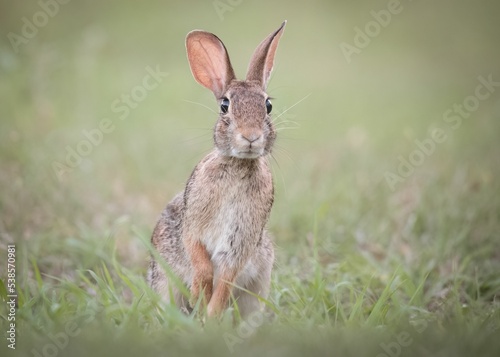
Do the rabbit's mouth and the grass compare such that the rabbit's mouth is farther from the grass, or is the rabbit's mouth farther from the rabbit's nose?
the grass

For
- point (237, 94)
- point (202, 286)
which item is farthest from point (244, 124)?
point (202, 286)

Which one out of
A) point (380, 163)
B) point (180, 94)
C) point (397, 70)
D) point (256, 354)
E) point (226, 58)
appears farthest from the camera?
point (397, 70)

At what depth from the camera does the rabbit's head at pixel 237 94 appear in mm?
4219

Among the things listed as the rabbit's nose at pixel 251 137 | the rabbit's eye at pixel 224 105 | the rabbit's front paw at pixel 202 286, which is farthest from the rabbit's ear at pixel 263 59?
the rabbit's front paw at pixel 202 286

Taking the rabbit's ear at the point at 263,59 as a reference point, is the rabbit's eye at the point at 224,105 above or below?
below

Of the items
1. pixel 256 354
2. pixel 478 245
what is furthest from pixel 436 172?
pixel 256 354

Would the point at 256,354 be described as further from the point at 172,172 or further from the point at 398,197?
the point at 172,172

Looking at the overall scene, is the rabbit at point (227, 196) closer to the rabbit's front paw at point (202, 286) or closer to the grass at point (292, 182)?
the rabbit's front paw at point (202, 286)

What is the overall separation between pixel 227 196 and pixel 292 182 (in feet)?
10.3

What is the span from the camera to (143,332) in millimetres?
3658

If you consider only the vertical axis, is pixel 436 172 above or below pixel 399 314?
above

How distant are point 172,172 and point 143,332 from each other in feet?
14.7

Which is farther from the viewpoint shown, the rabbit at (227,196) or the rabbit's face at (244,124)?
the rabbit at (227,196)

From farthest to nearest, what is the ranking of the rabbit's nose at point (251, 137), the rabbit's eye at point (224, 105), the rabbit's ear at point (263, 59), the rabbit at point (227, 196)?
the rabbit's ear at point (263, 59) < the rabbit's eye at point (224, 105) < the rabbit at point (227, 196) < the rabbit's nose at point (251, 137)
